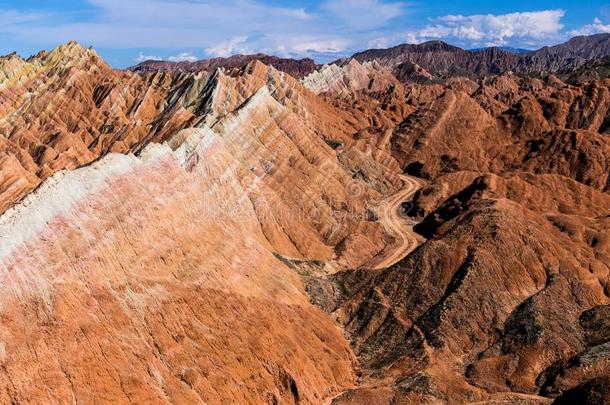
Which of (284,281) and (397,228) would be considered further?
(397,228)

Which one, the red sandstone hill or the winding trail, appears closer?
the red sandstone hill

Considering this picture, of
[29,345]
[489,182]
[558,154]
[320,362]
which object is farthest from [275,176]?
[558,154]

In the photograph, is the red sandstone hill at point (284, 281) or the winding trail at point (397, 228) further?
the winding trail at point (397, 228)

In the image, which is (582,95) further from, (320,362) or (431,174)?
(320,362)

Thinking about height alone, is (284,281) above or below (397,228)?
above
